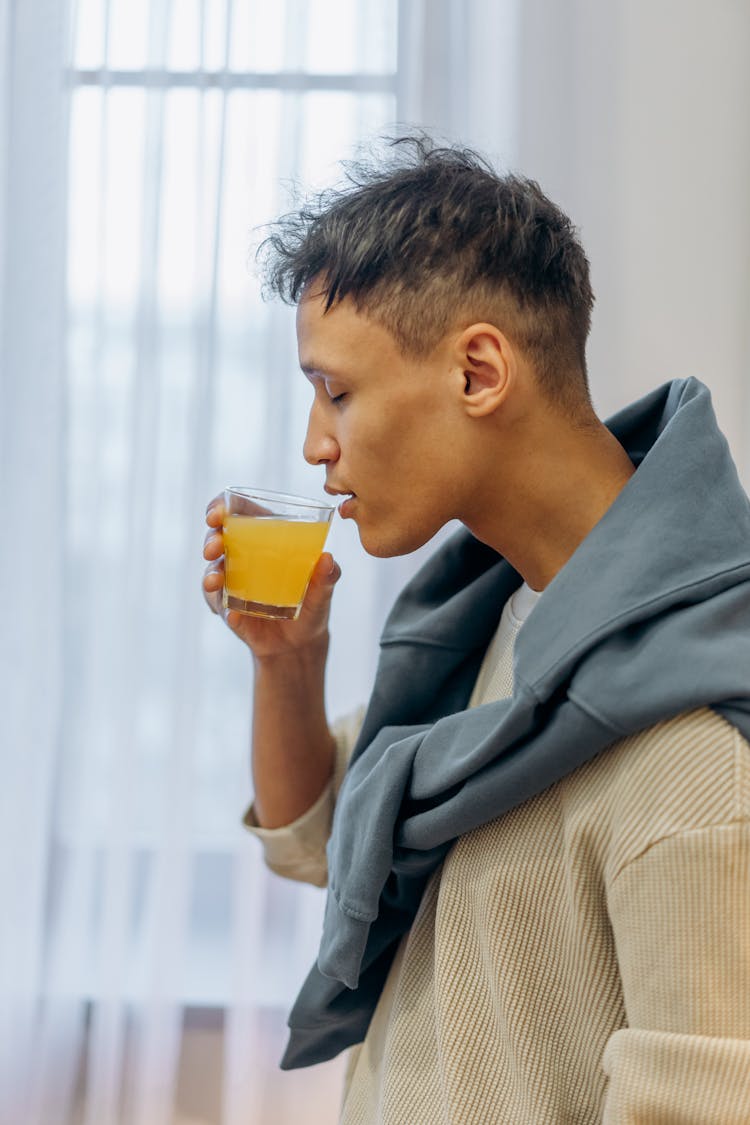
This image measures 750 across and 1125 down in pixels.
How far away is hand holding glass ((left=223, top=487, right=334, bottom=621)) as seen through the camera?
1061 mm

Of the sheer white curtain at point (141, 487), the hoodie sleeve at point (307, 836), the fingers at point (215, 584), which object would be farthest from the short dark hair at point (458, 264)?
the sheer white curtain at point (141, 487)

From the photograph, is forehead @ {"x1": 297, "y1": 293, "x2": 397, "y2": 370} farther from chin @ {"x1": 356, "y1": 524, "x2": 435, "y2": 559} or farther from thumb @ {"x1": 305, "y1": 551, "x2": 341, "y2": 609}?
thumb @ {"x1": 305, "y1": 551, "x2": 341, "y2": 609}

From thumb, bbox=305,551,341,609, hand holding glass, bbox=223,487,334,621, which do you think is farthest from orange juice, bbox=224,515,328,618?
thumb, bbox=305,551,341,609

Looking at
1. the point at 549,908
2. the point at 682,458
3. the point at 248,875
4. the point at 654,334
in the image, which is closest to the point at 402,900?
the point at 549,908

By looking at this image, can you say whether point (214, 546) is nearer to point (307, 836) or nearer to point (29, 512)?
point (307, 836)

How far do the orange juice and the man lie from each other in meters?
0.06

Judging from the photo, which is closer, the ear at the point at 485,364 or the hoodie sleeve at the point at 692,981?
the hoodie sleeve at the point at 692,981

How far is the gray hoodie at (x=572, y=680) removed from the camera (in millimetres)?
768

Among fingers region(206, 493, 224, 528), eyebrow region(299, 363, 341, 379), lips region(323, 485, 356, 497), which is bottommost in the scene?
fingers region(206, 493, 224, 528)

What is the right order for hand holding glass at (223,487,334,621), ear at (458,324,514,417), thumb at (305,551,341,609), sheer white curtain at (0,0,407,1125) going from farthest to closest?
sheer white curtain at (0,0,407,1125)
thumb at (305,551,341,609)
hand holding glass at (223,487,334,621)
ear at (458,324,514,417)

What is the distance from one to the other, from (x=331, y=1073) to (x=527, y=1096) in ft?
3.33

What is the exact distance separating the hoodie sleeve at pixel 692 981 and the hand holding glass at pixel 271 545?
0.46 metres

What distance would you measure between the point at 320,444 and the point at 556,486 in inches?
8.4

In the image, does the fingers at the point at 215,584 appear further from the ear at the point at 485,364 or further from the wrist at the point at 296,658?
the ear at the point at 485,364
